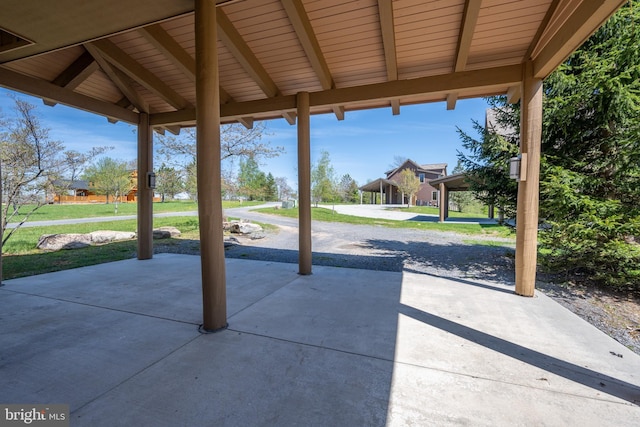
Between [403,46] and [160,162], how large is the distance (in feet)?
40.7

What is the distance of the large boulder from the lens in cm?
767

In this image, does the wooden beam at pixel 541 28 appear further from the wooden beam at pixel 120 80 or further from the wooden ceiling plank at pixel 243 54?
the wooden beam at pixel 120 80

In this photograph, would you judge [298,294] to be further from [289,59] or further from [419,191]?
[419,191]

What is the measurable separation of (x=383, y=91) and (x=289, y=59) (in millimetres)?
1477

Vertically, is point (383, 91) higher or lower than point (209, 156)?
higher

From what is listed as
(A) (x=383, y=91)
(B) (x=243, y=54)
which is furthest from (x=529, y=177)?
(B) (x=243, y=54)

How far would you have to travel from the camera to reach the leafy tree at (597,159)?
13.3 feet

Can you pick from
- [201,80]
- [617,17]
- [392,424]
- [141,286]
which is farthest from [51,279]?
[617,17]

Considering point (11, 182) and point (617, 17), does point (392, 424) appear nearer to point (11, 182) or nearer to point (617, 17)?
point (617, 17)

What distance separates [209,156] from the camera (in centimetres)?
274

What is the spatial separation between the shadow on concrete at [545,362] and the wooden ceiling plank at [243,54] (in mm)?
4009

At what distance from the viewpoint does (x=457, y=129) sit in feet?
20.9

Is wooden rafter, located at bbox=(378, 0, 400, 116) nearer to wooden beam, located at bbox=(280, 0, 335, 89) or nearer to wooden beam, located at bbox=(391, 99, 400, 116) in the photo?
wooden beam, located at bbox=(391, 99, 400, 116)

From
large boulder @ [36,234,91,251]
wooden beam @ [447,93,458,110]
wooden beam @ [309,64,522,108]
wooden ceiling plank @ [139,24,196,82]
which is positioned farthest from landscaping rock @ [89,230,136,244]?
wooden beam @ [447,93,458,110]
